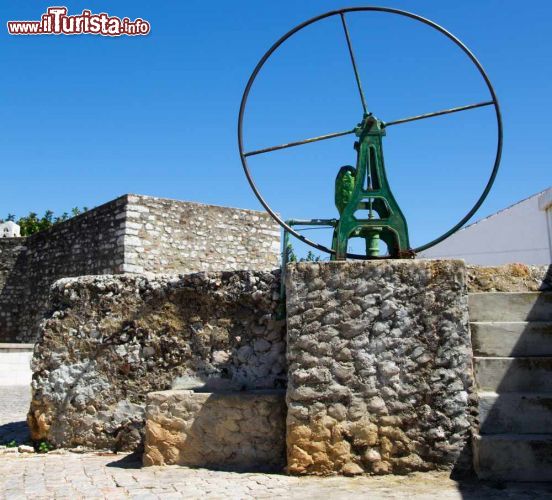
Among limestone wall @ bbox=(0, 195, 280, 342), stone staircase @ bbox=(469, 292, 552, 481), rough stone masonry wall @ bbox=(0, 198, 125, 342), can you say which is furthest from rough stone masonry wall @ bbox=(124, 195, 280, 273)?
stone staircase @ bbox=(469, 292, 552, 481)

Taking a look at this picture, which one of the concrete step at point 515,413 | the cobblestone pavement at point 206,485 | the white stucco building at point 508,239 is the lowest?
the cobblestone pavement at point 206,485

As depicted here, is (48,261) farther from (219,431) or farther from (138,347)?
(219,431)

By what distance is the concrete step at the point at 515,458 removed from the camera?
349cm

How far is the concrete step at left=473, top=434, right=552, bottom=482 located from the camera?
11.5 ft

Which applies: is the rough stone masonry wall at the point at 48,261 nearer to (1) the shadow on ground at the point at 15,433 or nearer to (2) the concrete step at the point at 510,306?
(1) the shadow on ground at the point at 15,433

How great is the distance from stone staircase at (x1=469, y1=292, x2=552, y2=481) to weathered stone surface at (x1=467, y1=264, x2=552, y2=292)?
5.5 inches

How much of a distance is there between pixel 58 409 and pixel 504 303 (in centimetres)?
348

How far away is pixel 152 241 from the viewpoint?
35.3 ft

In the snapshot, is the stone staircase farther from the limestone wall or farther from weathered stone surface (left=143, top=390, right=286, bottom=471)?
the limestone wall

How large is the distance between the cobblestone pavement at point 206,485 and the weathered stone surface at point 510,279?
4.56 ft

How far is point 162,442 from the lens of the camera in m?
4.14

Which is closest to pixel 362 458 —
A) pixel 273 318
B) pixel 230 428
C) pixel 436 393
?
pixel 436 393

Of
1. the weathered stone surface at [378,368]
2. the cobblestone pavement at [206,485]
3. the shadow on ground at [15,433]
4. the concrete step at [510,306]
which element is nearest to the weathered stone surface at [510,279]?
the concrete step at [510,306]

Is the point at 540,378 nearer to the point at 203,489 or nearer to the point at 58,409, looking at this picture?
the point at 203,489
